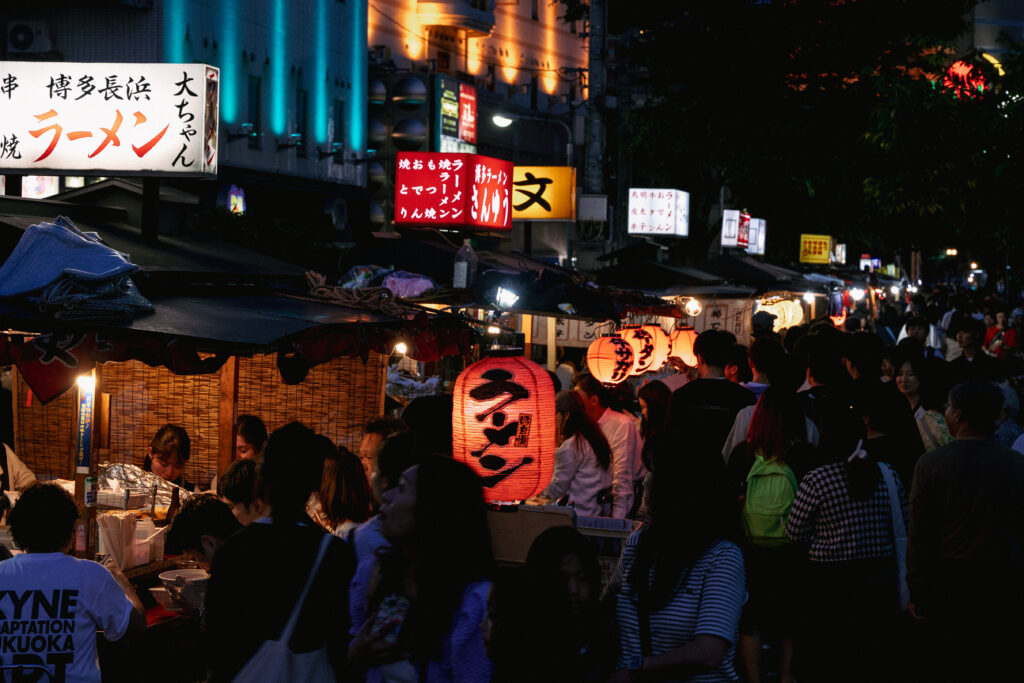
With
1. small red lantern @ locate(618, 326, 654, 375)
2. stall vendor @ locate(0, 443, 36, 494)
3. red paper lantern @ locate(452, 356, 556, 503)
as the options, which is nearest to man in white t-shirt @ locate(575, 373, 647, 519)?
red paper lantern @ locate(452, 356, 556, 503)

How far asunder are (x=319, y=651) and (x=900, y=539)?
162 inches

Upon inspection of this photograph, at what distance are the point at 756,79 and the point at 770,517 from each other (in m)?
27.6

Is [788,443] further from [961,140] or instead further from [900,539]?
[961,140]

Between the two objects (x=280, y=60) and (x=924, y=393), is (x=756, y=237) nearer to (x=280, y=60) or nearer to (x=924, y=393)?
(x=280, y=60)

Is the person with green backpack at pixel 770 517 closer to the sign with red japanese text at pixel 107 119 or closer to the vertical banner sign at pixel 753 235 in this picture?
the sign with red japanese text at pixel 107 119

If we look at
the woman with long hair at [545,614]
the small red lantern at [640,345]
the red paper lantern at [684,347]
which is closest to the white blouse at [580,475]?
the woman with long hair at [545,614]

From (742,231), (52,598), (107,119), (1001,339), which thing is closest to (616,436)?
(107,119)

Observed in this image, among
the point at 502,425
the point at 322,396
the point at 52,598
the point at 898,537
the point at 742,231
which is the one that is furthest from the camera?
the point at 742,231

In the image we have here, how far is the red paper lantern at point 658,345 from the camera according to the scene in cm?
1614

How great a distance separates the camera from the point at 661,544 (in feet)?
15.9

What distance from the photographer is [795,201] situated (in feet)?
164

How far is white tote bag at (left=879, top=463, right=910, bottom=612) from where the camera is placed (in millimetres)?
7270

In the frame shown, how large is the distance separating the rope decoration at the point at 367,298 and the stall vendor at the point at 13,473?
2.97m

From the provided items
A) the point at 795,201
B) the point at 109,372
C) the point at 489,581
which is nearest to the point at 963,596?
the point at 489,581
